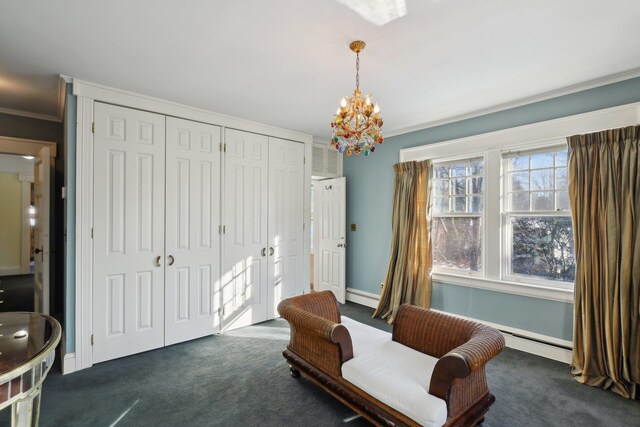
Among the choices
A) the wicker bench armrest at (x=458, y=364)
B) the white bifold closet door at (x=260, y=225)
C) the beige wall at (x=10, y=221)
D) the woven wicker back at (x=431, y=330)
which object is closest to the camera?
the wicker bench armrest at (x=458, y=364)

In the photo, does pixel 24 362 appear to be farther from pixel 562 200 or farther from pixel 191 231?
pixel 562 200

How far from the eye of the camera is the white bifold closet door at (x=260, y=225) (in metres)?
3.68

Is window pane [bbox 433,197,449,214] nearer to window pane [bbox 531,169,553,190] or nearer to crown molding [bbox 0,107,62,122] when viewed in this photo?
window pane [bbox 531,169,553,190]

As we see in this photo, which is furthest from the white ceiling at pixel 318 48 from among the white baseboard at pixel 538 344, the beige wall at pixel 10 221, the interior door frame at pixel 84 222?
the beige wall at pixel 10 221

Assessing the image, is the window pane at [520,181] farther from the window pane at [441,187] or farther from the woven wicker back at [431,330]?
the woven wicker back at [431,330]

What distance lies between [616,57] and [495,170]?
1.30 meters

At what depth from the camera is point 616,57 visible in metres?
2.30

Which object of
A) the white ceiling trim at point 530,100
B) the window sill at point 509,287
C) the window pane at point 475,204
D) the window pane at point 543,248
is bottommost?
the window sill at point 509,287

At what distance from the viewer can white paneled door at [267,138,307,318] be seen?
405 centimetres

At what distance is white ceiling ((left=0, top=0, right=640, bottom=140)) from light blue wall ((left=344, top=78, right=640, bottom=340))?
0.17 metres

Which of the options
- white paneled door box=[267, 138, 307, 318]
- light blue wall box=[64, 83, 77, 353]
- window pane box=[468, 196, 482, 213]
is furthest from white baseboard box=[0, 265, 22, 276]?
window pane box=[468, 196, 482, 213]

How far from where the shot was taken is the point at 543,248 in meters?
3.11

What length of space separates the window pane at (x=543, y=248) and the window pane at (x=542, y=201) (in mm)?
104

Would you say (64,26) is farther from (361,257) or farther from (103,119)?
(361,257)
